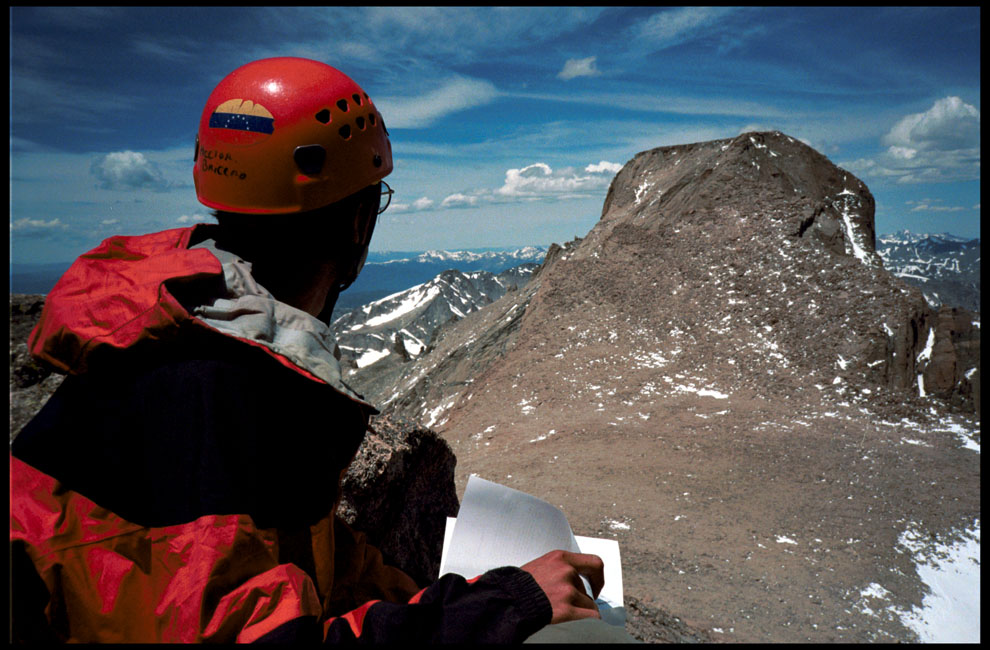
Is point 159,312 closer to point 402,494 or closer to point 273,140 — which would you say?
point 273,140

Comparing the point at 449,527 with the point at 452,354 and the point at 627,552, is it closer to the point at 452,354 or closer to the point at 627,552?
the point at 627,552

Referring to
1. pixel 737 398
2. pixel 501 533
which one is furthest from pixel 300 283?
pixel 737 398

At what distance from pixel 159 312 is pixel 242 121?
1093mm

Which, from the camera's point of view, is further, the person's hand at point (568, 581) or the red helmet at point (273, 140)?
the red helmet at point (273, 140)

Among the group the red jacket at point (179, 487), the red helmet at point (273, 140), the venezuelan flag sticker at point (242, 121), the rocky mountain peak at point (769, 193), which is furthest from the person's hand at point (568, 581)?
the rocky mountain peak at point (769, 193)

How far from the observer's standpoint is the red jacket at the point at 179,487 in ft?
4.96

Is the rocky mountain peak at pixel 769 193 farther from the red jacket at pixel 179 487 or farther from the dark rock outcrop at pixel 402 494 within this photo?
the red jacket at pixel 179 487

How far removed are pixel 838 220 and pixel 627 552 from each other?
733 inches

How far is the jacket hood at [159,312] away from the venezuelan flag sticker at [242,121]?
0.69 meters

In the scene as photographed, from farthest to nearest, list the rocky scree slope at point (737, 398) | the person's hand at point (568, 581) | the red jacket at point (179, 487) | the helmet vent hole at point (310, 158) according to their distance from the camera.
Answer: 1. the rocky scree slope at point (737, 398)
2. the helmet vent hole at point (310, 158)
3. the person's hand at point (568, 581)
4. the red jacket at point (179, 487)

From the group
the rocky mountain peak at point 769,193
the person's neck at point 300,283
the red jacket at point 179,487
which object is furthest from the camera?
the rocky mountain peak at point 769,193

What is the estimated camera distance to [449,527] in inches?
126

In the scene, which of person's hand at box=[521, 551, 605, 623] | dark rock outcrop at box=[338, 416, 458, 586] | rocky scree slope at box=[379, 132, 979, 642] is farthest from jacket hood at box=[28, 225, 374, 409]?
rocky scree slope at box=[379, 132, 979, 642]

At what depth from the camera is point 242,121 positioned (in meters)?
2.36
